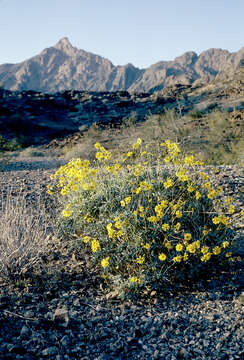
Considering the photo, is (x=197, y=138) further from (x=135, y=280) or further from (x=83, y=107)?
(x=83, y=107)

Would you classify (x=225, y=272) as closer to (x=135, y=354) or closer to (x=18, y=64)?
(x=135, y=354)

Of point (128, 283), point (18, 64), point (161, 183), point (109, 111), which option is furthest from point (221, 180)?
point (18, 64)

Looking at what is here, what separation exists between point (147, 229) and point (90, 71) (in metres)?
161

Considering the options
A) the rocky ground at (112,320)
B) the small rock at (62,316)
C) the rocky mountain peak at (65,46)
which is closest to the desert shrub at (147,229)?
the rocky ground at (112,320)

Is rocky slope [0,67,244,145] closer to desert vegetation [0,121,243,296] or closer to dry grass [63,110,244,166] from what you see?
dry grass [63,110,244,166]

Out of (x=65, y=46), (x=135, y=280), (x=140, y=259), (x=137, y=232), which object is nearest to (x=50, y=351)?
(x=135, y=280)

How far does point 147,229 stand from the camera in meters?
3.53

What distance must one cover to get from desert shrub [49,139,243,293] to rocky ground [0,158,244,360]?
19 centimetres

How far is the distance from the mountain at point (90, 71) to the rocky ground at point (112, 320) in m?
121

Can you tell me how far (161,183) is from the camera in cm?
392

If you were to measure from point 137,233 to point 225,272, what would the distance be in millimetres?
993

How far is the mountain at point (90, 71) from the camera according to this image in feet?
419

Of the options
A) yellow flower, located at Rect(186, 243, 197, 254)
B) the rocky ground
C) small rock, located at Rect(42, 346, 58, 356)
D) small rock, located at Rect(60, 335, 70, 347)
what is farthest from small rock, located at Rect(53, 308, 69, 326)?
yellow flower, located at Rect(186, 243, 197, 254)

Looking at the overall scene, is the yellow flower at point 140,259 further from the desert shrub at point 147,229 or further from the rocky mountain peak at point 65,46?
the rocky mountain peak at point 65,46
